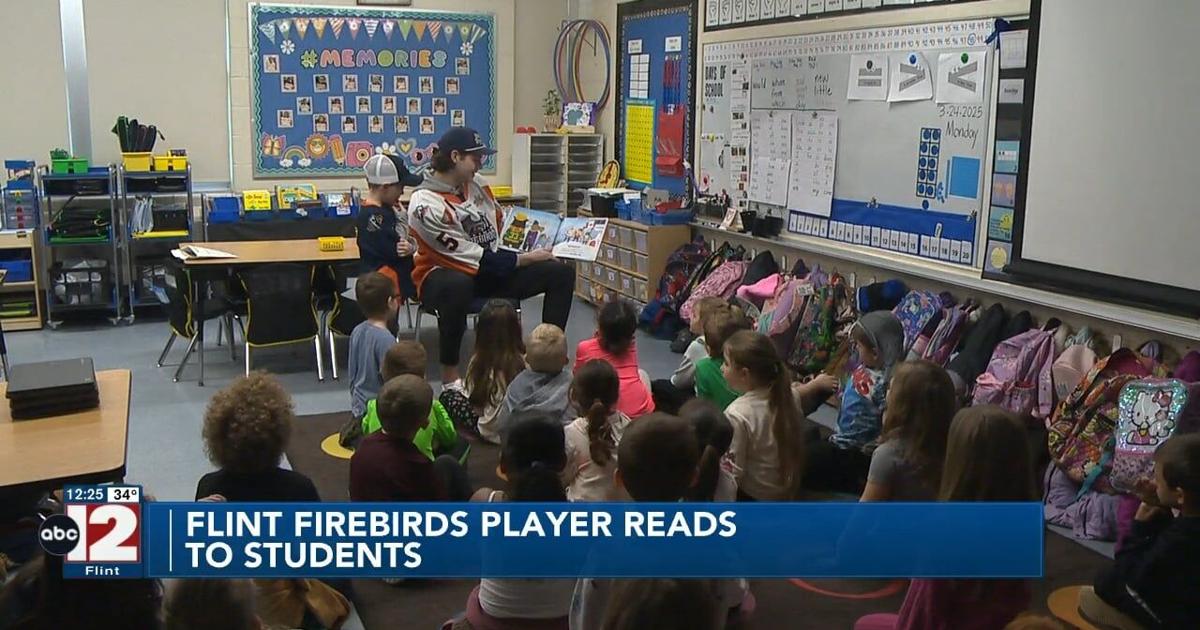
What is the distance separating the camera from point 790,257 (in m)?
6.30

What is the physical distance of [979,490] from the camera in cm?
241

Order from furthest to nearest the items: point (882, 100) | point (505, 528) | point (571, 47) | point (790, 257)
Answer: point (571, 47) → point (790, 257) → point (882, 100) → point (505, 528)

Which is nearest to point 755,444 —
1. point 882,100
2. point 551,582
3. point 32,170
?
point 551,582

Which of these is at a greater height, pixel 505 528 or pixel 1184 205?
pixel 1184 205

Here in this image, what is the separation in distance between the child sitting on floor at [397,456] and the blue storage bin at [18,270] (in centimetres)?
487

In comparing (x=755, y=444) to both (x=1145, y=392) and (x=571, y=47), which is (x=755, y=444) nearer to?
(x=1145, y=392)

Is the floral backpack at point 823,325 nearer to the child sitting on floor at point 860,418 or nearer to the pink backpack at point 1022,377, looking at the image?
the child sitting on floor at point 860,418

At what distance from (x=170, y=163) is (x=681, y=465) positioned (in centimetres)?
582

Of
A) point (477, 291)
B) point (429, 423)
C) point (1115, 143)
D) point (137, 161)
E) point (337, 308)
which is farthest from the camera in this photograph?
point (137, 161)

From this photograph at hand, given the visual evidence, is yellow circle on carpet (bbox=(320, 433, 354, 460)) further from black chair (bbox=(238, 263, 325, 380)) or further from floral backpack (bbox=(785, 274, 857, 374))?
floral backpack (bbox=(785, 274, 857, 374))

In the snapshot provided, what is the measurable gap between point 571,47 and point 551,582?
22.7ft

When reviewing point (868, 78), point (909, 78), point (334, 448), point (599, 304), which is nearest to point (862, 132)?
point (868, 78)

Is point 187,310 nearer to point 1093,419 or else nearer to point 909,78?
point 909,78

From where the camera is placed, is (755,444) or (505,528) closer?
(505,528)
